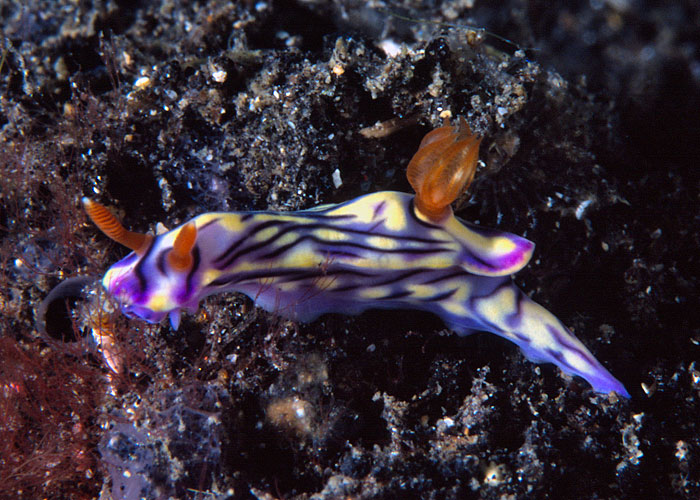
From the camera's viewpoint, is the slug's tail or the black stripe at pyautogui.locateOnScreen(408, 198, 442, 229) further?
the slug's tail

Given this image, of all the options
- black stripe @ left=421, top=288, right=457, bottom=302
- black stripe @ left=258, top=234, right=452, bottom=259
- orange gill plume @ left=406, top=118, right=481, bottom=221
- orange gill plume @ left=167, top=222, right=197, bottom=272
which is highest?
orange gill plume @ left=406, top=118, right=481, bottom=221

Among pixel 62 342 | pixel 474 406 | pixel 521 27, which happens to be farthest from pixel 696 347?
pixel 62 342

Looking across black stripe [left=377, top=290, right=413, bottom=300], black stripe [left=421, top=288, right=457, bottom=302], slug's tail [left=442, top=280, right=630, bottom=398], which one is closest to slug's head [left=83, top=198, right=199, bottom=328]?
black stripe [left=377, top=290, right=413, bottom=300]

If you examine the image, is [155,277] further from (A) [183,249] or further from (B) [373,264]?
(B) [373,264]

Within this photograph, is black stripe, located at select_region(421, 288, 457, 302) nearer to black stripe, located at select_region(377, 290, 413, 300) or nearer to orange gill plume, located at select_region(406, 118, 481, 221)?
black stripe, located at select_region(377, 290, 413, 300)

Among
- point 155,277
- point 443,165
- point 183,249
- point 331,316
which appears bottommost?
point 331,316

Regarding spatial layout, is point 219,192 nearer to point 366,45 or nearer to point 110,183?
point 110,183

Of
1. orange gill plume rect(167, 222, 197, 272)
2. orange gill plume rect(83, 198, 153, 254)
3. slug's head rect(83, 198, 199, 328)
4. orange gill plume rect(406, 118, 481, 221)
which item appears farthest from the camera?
orange gill plume rect(406, 118, 481, 221)

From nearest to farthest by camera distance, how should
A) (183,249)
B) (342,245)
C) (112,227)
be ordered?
(112,227) < (183,249) < (342,245)

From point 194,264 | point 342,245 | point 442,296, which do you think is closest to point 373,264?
point 342,245

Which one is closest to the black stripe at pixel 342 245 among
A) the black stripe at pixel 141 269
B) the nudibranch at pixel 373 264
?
the nudibranch at pixel 373 264
